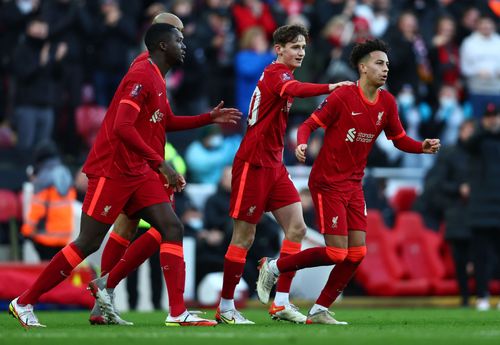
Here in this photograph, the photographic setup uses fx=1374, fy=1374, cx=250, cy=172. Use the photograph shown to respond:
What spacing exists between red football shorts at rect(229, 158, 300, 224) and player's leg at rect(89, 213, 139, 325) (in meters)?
0.93

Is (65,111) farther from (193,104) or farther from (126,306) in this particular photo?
(126,306)

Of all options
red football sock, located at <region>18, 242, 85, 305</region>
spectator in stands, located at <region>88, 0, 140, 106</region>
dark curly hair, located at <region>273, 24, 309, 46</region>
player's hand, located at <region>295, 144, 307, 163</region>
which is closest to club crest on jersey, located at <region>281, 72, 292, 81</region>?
dark curly hair, located at <region>273, 24, 309, 46</region>

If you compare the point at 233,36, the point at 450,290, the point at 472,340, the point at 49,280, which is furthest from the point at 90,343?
the point at 233,36

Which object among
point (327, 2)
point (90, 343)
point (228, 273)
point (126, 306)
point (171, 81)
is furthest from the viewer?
point (327, 2)

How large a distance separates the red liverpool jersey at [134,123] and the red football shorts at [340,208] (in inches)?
60.2

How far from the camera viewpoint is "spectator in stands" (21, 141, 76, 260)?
1755 cm

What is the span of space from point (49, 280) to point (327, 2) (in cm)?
1278

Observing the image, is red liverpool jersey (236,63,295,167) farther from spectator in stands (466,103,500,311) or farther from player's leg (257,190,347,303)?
spectator in stands (466,103,500,311)

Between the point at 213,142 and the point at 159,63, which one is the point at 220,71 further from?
the point at 159,63

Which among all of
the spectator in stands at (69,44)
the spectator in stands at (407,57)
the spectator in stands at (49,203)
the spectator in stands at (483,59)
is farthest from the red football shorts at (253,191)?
the spectator in stands at (483,59)

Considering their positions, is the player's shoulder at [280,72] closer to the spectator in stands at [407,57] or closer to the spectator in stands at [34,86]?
the spectator in stands at [34,86]

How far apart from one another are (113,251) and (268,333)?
81.7 inches

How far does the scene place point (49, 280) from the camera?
36.9 feet

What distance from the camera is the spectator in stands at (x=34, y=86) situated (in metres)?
19.7
